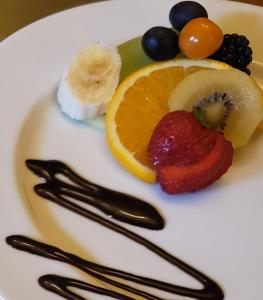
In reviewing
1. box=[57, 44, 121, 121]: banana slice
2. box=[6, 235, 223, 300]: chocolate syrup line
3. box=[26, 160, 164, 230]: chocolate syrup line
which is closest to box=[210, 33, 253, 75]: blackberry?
box=[57, 44, 121, 121]: banana slice

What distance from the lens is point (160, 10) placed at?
1695 millimetres

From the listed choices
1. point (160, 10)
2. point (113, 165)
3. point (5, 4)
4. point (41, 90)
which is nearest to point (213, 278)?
point (113, 165)

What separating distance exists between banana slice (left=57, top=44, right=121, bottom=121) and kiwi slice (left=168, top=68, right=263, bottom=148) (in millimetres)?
164

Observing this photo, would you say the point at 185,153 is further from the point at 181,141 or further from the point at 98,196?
the point at 98,196

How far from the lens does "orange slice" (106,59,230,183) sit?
1283 mm

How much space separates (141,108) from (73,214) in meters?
0.31

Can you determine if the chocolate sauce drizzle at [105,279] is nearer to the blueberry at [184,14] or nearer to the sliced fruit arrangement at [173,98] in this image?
the sliced fruit arrangement at [173,98]

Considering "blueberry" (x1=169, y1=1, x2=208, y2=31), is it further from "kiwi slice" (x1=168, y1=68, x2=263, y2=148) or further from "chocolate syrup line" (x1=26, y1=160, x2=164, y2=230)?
"chocolate syrup line" (x1=26, y1=160, x2=164, y2=230)

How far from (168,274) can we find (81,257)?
0.17 meters

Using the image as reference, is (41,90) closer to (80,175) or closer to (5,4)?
(80,175)

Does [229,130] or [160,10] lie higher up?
[160,10]

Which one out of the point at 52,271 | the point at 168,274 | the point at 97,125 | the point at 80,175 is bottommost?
the point at 52,271

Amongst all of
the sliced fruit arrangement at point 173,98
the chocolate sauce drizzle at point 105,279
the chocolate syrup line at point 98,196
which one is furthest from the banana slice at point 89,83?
the chocolate sauce drizzle at point 105,279

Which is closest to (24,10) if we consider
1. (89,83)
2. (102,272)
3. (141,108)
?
(89,83)
